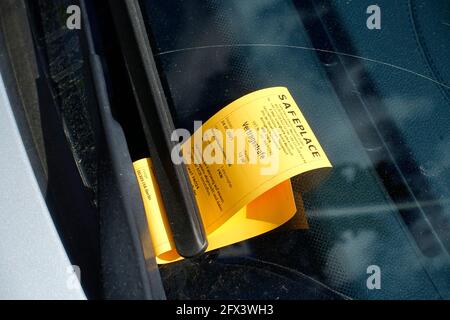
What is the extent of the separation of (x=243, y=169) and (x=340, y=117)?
0.27 m

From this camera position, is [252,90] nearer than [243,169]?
No

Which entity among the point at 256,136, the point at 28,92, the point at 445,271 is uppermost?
the point at 28,92

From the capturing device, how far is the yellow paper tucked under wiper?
2.86 ft

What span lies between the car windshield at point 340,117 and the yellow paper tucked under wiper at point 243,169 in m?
0.05

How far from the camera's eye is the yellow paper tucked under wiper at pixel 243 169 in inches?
34.3

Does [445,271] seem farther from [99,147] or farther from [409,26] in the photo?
[99,147]

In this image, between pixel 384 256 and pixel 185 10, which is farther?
pixel 185 10

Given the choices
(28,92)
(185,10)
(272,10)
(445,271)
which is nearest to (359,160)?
(445,271)

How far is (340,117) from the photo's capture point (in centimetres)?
107

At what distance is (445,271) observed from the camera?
943 mm

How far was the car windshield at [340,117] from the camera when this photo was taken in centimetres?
94

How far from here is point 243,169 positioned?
898mm

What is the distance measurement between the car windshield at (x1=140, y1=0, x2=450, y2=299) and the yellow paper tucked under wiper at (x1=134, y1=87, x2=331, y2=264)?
5cm
